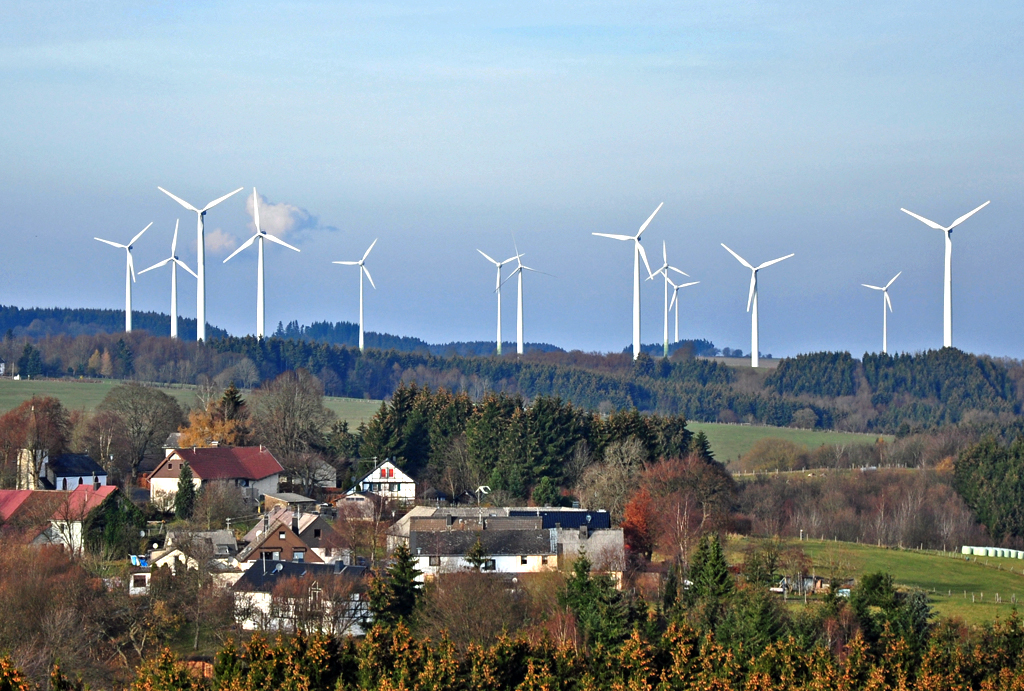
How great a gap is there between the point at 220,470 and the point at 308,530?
47.3 ft

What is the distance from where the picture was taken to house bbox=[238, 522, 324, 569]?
58062mm

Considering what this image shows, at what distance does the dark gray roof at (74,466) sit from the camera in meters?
74.9

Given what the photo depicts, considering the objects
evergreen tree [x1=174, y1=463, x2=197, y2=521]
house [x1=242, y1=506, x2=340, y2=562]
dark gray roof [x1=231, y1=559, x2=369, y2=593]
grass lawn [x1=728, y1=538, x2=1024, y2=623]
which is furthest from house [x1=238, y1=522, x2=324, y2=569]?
grass lawn [x1=728, y1=538, x2=1024, y2=623]

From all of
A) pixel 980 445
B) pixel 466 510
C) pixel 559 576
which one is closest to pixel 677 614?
pixel 559 576

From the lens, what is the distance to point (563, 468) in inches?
3228

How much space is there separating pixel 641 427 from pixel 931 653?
47.2 metres

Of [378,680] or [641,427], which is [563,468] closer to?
[641,427]

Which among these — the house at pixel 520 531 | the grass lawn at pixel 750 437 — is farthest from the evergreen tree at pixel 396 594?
the grass lawn at pixel 750 437

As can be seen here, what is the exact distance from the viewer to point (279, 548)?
59.0 m

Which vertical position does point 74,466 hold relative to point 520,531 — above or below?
above

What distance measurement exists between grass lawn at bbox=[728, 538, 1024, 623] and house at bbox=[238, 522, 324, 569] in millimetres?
19261

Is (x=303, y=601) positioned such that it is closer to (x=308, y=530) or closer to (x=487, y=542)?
(x=487, y=542)

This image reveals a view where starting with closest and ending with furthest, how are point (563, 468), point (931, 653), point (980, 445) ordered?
point (931, 653) < point (563, 468) < point (980, 445)

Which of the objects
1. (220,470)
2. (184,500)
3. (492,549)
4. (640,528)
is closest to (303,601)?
(492,549)
